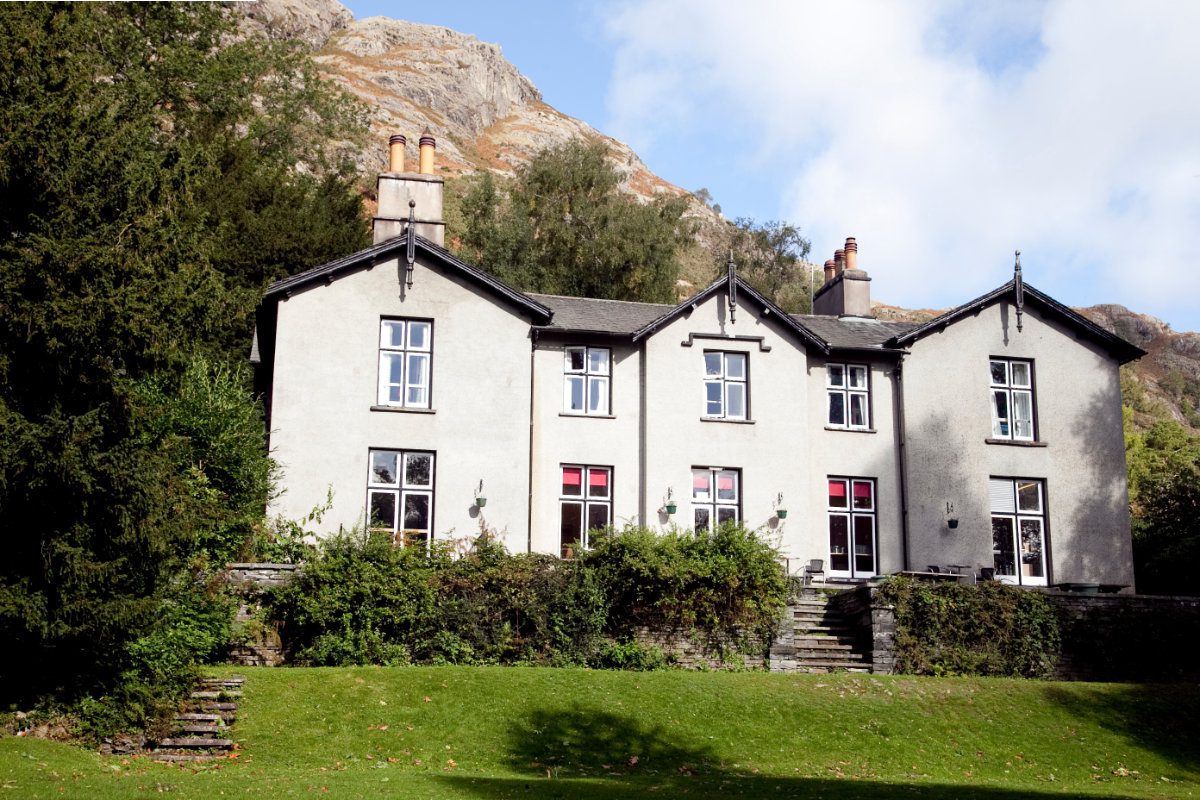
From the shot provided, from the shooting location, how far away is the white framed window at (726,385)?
1156 inches

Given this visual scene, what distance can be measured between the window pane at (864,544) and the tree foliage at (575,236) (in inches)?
887

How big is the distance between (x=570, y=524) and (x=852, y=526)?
7.42 meters

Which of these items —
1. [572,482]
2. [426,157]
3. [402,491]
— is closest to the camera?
[402,491]

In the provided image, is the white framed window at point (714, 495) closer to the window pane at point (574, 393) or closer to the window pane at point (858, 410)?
the window pane at point (574, 393)

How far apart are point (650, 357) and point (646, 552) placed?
22.3 feet

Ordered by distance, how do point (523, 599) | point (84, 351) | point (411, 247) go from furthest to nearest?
1. point (411, 247)
2. point (523, 599)
3. point (84, 351)

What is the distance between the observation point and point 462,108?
148 m

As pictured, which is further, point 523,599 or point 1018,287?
point 1018,287

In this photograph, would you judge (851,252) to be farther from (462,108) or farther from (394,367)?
(462,108)

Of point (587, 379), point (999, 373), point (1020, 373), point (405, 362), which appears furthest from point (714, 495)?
point (1020, 373)

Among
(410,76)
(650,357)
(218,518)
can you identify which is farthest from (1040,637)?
(410,76)

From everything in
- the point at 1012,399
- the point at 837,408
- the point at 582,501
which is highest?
the point at 1012,399

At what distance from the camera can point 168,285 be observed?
17.6 metres

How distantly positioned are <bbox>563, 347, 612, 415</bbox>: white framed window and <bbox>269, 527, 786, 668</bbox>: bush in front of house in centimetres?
521
